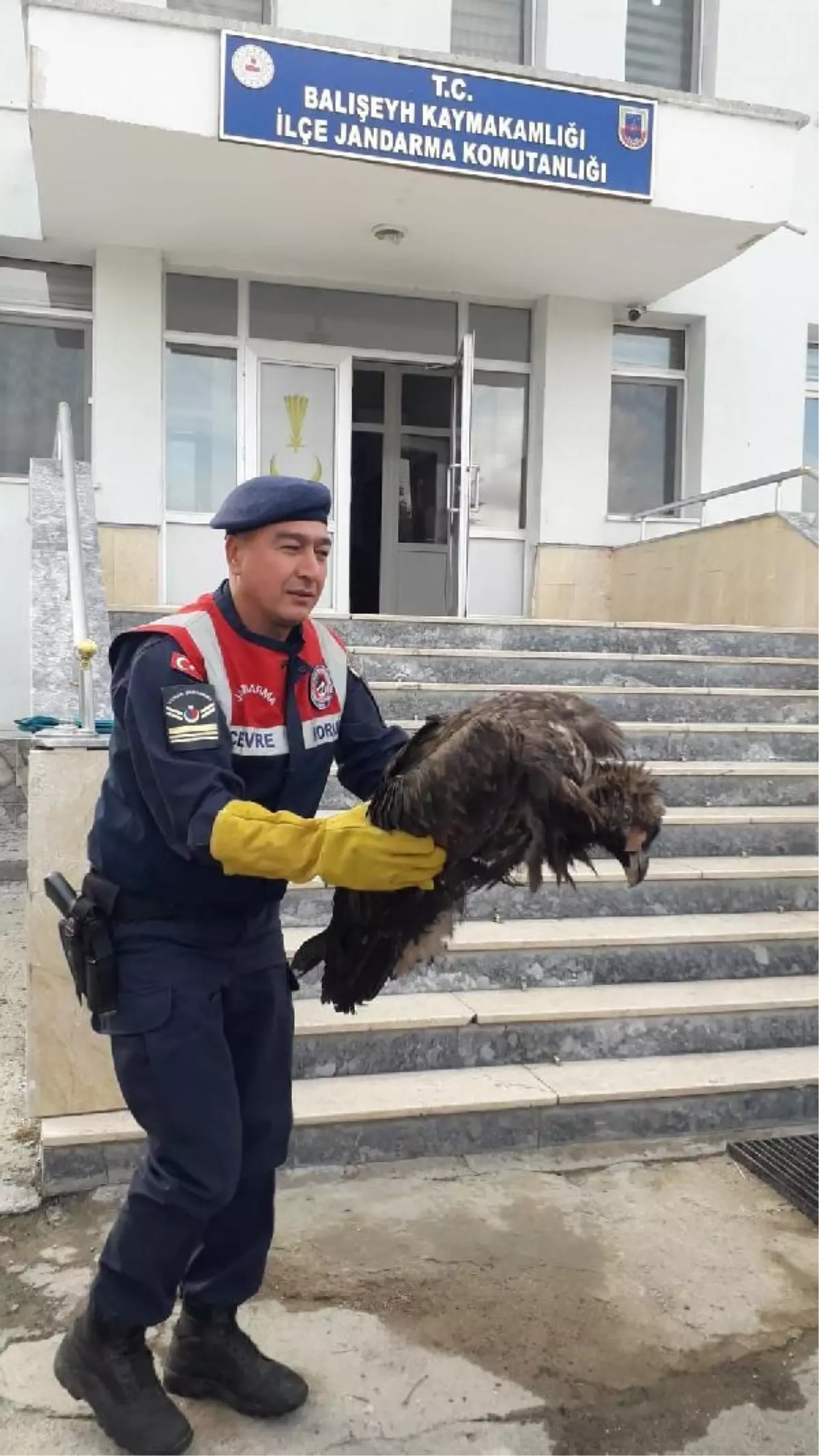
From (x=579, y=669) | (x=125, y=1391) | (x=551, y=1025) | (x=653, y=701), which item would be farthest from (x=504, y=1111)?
(x=579, y=669)

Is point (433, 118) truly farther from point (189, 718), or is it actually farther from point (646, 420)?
point (189, 718)

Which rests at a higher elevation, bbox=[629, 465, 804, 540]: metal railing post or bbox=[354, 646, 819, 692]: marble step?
bbox=[629, 465, 804, 540]: metal railing post

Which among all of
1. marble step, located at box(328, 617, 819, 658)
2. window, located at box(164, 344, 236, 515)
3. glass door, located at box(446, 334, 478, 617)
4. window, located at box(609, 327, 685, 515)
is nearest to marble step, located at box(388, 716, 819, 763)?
marble step, located at box(328, 617, 819, 658)

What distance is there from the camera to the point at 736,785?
5348mm

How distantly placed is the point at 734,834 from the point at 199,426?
19.0 feet

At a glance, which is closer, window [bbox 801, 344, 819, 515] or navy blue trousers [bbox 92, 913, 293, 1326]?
navy blue trousers [bbox 92, 913, 293, 1326]

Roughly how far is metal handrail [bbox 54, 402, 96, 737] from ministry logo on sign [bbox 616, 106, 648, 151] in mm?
4266

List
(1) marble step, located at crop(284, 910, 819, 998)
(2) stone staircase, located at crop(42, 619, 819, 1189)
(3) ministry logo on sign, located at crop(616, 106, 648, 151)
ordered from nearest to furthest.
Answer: (2) stone staircase, located at crop(42, 619, 819, 1189)
(1) marble step, located at crop(284, 910, 819, 998)
(3) ministry logo on sign, located at crop(616, 106, 648, 151)

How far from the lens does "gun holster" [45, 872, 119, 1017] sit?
2180 millimetres

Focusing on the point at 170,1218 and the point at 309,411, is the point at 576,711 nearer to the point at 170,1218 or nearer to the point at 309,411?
the point at 170,1218

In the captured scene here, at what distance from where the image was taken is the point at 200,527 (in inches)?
344

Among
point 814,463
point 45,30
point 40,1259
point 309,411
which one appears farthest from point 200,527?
point 40,1259

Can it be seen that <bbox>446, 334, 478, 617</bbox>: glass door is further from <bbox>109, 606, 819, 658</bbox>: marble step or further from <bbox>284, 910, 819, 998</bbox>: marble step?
<bbox>284, 910, 819, 998</bbox>: marble step

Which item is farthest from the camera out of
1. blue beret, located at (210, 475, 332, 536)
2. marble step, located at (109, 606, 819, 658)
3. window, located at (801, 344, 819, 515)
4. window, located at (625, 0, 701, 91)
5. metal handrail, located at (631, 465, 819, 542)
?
window, located at (801, 344, 819, 515)
